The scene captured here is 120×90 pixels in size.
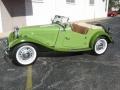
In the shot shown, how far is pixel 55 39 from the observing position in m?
7.02

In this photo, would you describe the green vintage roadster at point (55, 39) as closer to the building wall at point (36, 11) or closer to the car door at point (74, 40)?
the car door at point (74, 40)

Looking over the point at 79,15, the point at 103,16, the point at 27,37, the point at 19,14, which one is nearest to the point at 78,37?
the point at 27,37

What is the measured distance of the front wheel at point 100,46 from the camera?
7730 millimetres

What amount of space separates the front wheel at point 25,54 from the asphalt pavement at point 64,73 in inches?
7.5

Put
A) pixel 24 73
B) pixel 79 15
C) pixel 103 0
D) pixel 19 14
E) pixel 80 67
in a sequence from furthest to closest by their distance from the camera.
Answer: pixel 103 0 < pixel 79 15 < pixel 19 14 < pixel 80 67 < pixel 24 73

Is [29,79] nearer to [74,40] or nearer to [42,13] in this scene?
[74,40]

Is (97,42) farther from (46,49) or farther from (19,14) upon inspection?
(19,14)

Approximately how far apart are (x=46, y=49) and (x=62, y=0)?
1087cm

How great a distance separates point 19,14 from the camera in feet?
45.9

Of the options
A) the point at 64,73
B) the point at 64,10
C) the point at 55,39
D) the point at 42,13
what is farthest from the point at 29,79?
the point at 64,10

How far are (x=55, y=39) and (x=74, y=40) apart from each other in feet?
2.27

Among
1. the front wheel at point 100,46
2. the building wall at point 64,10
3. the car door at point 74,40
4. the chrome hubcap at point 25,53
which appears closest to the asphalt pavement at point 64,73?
the front wheel at point 100,46

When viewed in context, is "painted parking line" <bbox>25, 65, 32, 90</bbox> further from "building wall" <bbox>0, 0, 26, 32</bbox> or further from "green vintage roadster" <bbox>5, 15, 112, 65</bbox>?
"building wall" <bbox>0, 0, 26, 32</bbox>

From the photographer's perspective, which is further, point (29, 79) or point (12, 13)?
point (12, 13)
